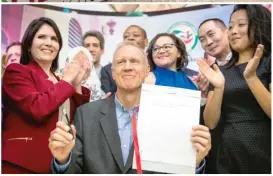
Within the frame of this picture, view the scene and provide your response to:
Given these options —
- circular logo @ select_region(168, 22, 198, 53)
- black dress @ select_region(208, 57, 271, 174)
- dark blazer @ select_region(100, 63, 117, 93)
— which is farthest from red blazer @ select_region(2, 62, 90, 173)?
black dress @ select_region(208, 57, 271, 174)

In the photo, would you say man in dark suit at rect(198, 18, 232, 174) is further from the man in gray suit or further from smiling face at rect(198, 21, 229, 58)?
the man in gray suit

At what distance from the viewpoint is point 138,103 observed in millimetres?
1187

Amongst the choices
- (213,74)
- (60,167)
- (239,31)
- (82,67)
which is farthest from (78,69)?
(239,31)

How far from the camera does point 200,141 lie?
115cm

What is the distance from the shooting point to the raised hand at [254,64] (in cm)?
118

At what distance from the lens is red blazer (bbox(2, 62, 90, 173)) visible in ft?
3.79

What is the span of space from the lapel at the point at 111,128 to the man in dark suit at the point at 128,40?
4cm

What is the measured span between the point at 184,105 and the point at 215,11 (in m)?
0.35

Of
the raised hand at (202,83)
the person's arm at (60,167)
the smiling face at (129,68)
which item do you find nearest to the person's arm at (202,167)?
the raised hand at (202,83)

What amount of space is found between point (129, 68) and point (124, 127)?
0.20 meters

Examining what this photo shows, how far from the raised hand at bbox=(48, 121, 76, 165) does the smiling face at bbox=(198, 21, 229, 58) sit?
56cm

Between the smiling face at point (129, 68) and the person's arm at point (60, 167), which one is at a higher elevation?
the smiling face at point (129, 68)

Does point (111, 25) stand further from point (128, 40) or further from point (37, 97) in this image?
point (37, 97)

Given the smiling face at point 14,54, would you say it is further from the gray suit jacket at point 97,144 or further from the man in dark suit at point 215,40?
the man in dark suit at point 215,40
